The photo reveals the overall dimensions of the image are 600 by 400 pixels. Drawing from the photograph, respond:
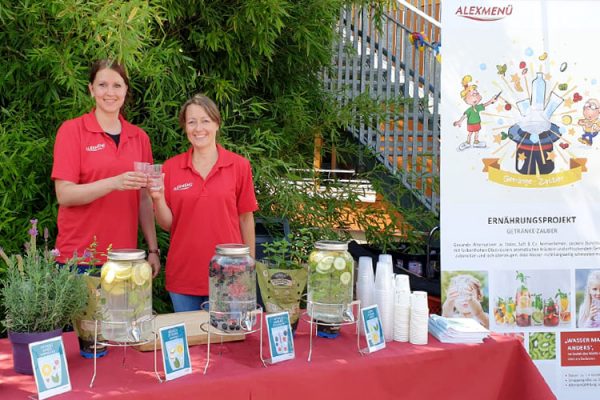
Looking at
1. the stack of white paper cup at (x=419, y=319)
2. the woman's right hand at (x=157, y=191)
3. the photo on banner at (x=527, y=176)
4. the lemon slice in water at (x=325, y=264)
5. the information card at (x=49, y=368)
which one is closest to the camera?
the information card at (x=49, y=368)

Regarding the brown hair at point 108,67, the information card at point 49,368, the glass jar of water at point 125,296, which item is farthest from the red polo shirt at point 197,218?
the information card at point 49,368

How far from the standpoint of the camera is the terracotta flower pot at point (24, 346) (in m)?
1.42

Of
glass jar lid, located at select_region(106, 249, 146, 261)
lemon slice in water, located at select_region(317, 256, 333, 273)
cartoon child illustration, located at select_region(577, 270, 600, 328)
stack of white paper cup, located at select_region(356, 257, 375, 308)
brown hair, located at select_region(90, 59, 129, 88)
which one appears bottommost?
cartoon child illustration, located at select_region(577, 270, 600, 328)

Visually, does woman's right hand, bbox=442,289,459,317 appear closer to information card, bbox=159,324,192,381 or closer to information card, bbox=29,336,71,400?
information card, bbox=159,324,192,381

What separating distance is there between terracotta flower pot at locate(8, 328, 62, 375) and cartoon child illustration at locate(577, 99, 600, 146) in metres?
2.50

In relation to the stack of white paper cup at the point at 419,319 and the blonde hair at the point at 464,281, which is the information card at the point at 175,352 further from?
the blonde hair at the point at 464,281

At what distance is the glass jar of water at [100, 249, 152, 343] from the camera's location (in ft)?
4.75

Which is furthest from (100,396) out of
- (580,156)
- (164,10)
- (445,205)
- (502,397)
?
(580,156)

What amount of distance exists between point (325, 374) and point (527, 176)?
169cm

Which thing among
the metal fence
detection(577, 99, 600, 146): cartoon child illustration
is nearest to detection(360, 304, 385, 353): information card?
detection(577, 99, 600, 146): cartoon child illustration

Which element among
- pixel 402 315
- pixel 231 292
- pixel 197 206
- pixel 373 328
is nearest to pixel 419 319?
pixel 402 315

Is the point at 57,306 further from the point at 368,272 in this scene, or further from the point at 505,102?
the point at 505,102

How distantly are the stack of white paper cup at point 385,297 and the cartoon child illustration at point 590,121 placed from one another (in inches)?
61.4

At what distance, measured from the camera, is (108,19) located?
2201mm
